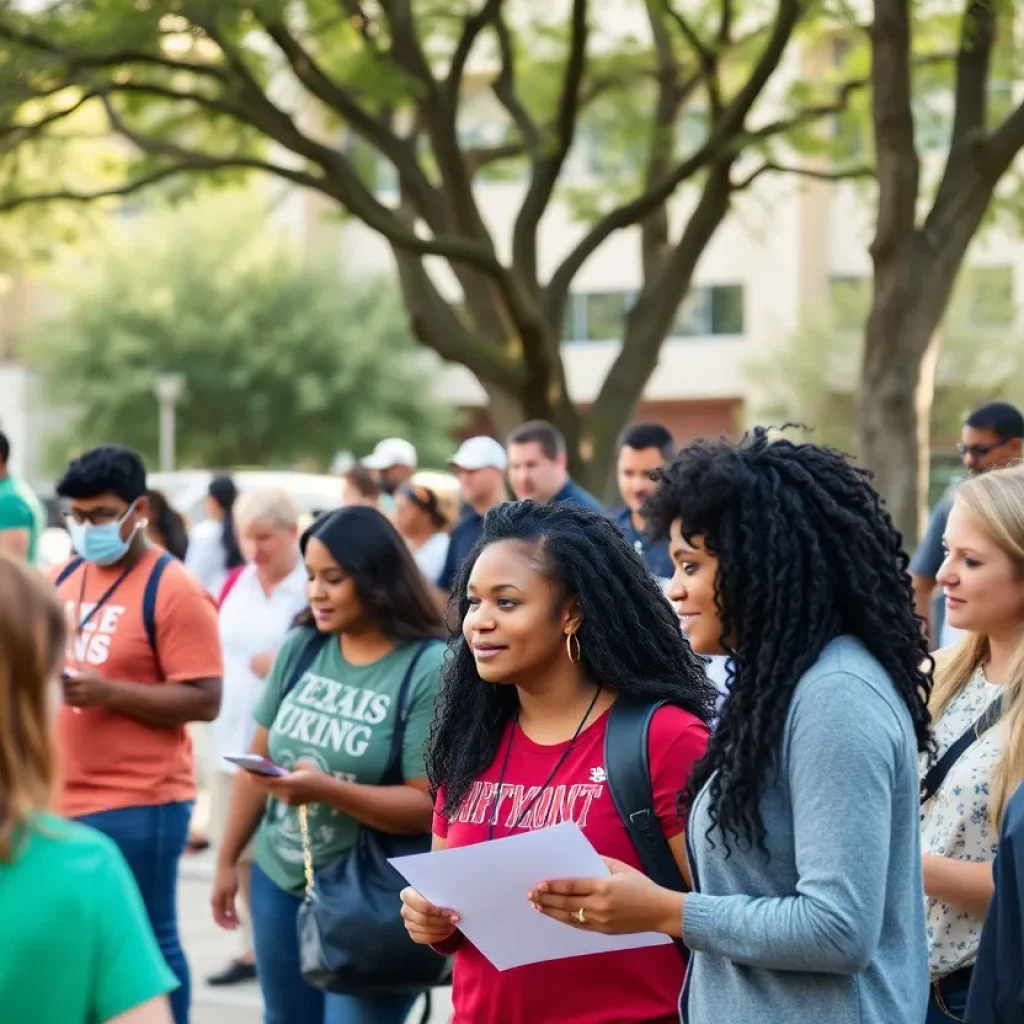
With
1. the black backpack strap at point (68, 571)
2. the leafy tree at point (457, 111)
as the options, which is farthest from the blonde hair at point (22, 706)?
the leafy tree at point (457, 111)

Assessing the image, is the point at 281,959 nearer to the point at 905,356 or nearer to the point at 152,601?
the point at 152,601

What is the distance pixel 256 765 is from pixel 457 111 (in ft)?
37.0

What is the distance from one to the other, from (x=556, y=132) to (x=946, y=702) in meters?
11.3

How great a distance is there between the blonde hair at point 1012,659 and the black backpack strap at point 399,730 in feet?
4.99

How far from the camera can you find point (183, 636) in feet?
18.7

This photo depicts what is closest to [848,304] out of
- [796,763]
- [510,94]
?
[510,94]

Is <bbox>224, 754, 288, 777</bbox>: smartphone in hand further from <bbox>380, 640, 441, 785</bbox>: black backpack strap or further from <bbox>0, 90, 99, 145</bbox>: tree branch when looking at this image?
<bbox>0, 90, 99, 145</bbox>: tree branch

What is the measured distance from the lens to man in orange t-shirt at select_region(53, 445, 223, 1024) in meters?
5.63

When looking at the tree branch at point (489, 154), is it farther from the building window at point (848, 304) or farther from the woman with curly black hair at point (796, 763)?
the building window at point (848, 304)

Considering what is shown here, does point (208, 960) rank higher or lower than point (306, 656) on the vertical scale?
lower

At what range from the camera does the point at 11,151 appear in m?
14.2

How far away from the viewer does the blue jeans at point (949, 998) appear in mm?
3562

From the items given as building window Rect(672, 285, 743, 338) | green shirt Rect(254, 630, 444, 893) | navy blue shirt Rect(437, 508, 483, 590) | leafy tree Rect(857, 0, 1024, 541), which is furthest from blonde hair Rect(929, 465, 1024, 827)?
building window Rect(672, 285, 743, 338)

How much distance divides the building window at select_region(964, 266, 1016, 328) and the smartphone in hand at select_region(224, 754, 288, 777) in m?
32.7
